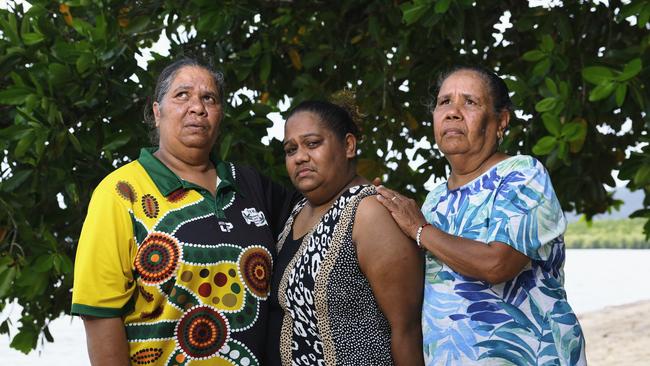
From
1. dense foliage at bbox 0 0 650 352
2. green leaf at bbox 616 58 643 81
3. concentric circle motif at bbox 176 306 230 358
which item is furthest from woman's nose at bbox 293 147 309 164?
green leaf at bbox 616 58 643 81

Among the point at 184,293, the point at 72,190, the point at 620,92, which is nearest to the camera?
the point at 184,293

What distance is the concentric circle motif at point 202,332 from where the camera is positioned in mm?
3088

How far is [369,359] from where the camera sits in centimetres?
310

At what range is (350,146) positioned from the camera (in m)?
3.32

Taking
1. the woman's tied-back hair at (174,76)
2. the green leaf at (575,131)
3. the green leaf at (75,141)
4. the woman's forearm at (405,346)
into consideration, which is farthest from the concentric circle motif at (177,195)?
the green leaf at (575,131)

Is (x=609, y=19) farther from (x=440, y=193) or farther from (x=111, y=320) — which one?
(x=111, y=320)

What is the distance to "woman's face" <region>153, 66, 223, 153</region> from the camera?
3252 mm

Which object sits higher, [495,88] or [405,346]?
[495,88]

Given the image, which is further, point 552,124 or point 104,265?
point 552,124

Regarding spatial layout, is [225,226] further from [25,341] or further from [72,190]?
[25,341]

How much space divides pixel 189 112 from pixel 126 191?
0.35 m

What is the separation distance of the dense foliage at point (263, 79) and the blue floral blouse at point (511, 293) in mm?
1372

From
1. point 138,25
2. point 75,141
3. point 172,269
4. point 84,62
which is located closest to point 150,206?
point 172,269

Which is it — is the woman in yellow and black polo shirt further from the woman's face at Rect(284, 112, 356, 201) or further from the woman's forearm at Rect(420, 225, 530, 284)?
the woman's forearm at Rect(420, 225, 530, 284)
